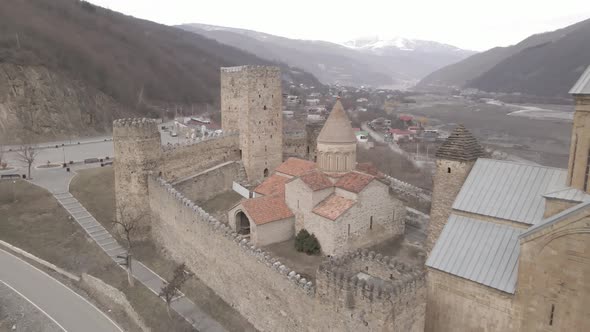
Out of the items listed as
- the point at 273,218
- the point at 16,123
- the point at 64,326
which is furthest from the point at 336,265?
the point at 16,123

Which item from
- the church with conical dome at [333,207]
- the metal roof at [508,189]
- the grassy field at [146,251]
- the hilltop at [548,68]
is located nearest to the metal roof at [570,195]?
the metal roof at [508,189]

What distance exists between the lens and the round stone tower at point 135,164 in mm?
22281

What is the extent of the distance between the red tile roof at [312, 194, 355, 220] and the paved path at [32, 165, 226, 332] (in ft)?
23.3

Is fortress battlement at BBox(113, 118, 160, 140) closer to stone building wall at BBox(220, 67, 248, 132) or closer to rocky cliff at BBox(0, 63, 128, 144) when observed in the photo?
stone building wall at BBox(220, 67, 248, 132)

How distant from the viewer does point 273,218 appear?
21500mm

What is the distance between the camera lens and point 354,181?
20969 millimetres

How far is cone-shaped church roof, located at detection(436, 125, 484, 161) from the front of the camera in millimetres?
16406

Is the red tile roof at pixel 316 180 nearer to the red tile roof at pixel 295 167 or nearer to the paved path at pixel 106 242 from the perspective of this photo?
the red tile roof at pixel 295 167

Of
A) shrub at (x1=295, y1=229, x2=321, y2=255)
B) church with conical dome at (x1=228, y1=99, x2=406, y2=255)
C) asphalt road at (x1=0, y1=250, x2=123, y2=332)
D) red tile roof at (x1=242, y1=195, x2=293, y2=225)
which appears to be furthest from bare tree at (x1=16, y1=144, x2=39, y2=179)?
shrub at (x1=295, y1=229, x2=321, y2=255)

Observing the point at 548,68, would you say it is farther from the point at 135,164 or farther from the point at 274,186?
the point at 135,164

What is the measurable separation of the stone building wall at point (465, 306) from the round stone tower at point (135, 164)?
52.6 ft

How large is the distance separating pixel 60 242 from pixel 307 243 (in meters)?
13.7

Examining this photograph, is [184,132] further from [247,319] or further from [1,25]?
[247,319]

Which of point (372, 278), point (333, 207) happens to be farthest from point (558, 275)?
point (333, 207)
